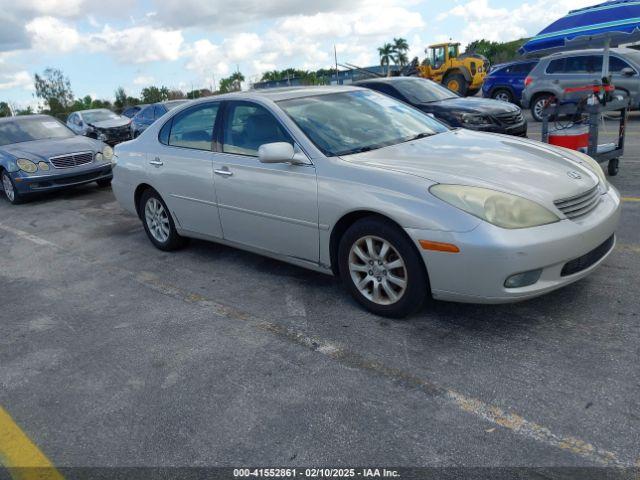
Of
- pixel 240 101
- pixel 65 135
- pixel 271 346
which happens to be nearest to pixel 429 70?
pixel 65 135

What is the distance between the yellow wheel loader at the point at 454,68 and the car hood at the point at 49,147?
58.4 feet

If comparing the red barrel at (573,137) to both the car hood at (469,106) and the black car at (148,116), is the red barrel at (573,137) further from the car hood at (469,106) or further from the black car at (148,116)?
the black car at (148,116)

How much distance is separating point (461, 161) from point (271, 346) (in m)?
1.73

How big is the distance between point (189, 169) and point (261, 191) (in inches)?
40.0

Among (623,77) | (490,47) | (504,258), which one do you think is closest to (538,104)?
(623,77)

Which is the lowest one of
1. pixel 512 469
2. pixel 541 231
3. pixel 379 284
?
pixel 512 469

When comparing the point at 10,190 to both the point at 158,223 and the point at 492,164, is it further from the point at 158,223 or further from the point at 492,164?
the point at 492,164

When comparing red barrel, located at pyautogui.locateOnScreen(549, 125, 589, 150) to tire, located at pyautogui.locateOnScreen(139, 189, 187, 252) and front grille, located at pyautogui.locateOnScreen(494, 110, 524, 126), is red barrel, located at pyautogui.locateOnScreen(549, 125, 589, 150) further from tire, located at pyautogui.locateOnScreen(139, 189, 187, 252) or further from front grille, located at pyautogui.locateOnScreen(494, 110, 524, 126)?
tire, located at pyautogui.locateOnScreen(139, 189, 187, 252)

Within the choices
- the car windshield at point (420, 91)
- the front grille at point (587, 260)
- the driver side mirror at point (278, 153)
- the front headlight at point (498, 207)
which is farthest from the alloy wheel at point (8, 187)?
the front grille at point (587, 260)

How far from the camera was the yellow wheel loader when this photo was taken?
24.2m

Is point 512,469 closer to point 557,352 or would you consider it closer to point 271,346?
point 557,352

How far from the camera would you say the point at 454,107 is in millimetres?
9375

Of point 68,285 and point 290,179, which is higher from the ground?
point 290,179

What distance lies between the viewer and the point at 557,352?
3.13m
